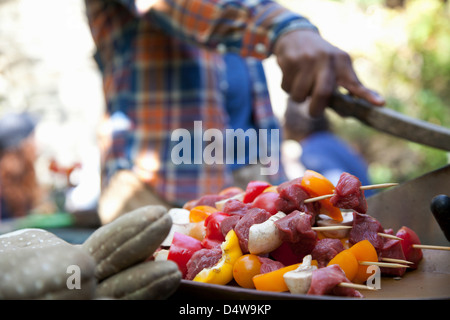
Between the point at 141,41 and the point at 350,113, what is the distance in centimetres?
113

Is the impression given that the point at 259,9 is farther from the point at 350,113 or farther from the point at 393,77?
the point at 393,77

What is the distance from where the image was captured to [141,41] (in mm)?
2289

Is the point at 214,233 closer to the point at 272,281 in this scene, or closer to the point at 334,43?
the point at 272,281

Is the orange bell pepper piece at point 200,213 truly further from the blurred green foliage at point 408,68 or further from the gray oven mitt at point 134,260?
the blurred green foliage at point 408,68

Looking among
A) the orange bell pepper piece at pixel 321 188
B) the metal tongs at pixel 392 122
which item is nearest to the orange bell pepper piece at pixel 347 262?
the orange bell pepper piece at pixel 321 188

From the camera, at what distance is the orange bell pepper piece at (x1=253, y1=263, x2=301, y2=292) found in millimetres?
884

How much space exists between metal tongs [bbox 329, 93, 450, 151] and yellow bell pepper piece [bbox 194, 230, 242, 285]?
0.72 metres

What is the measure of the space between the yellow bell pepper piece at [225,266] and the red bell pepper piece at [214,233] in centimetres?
5

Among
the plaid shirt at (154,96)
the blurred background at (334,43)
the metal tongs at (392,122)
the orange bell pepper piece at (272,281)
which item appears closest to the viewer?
the orange bell pepper piece at (272,281)

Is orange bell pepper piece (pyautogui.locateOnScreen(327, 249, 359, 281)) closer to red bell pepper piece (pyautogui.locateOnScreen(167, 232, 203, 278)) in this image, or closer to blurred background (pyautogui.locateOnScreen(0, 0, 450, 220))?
red bell pepper piece (pyautogui.locateOnScreen(167, 232, 203, 278))

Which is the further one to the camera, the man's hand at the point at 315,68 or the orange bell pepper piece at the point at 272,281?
the man's hand at the point at 315,68

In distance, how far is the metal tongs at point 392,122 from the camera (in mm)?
1355

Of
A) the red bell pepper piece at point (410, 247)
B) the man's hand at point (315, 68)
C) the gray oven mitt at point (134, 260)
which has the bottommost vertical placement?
the red bell pepper piece at point (410, 247)

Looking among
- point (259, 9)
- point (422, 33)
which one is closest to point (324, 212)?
point (259, 9)
